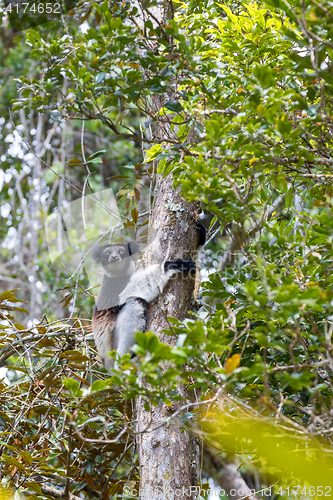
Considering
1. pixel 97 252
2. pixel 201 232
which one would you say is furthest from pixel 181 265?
pixel 97 252

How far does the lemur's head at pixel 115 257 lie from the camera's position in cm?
444

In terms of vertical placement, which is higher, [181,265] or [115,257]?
[115,257]

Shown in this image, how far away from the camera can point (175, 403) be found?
2.46 metres

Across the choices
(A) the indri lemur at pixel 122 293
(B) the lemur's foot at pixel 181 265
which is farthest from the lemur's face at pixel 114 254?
(B) the lemur's foot at pixel 181 265

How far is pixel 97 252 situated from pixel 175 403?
2529mm

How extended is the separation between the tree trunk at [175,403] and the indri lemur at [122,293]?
11 centimetres

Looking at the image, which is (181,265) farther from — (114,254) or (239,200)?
(114,254)

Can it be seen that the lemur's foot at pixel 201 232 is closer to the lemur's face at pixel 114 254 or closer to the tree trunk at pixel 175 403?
the tree trunk at pixel 175 403

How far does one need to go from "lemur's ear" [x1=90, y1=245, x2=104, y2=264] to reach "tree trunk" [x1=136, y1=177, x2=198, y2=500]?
5.02ft

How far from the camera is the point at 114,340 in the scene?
3.88 m

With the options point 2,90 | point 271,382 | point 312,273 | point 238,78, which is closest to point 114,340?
point 271,382

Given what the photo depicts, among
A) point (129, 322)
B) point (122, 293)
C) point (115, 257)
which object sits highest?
point (115, 257)

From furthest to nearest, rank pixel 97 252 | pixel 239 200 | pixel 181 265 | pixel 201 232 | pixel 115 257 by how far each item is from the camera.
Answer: pixel 97 252 < pixel 115 257 < pixel 201 232 < pixel 181 265 < pixel 239 200

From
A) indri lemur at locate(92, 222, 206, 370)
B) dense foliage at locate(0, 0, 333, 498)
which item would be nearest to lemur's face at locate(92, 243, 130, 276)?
indri lemur at locate(92, 222, 206, 370)
